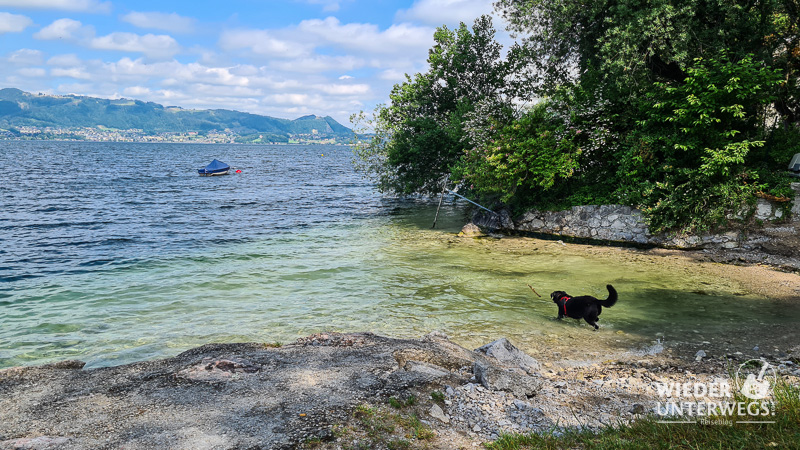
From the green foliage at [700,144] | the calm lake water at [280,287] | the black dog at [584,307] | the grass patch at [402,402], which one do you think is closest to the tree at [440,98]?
the calm lake water at [280,287]

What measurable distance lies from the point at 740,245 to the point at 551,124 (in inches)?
438

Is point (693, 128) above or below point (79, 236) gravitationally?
above

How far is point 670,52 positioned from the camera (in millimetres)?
20953

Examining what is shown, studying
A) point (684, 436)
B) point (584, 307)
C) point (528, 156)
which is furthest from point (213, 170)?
point (684, 436)

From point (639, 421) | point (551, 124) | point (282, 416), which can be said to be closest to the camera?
point (639, 421)

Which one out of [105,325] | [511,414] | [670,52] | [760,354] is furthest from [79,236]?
[670,52]

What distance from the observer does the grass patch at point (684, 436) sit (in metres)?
4.66

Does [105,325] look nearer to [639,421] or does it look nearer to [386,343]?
[386,343]

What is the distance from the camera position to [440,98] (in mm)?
37938

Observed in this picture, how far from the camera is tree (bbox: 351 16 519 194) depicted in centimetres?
3481

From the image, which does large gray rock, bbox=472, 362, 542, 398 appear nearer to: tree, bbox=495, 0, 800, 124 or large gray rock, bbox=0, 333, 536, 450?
large gray rock, bbox=0, 333, 536, 450

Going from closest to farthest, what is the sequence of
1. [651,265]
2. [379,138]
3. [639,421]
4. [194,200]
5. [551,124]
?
[639,421], [651,265], [551,124], [379,138], [194,200]

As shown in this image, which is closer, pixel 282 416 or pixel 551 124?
pixel 282 416

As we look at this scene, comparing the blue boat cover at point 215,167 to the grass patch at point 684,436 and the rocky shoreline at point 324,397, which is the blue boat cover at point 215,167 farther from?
→ the grass patch at point 684,436
